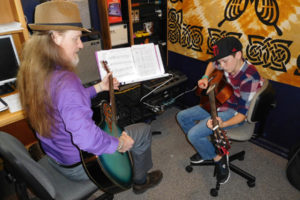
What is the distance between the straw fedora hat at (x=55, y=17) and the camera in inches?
45.4

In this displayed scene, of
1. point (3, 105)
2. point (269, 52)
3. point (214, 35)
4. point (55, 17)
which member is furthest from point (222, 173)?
point (3, 105)

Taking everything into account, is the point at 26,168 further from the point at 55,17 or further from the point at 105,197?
the point at 105,197

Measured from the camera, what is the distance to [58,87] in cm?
110

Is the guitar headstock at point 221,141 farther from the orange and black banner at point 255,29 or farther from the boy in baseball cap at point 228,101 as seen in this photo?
the orange and black banner at point 255,29

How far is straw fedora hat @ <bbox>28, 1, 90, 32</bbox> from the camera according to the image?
115 centimetres

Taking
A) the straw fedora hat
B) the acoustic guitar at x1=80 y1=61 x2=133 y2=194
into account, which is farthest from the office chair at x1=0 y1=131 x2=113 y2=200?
the straw fedora hat

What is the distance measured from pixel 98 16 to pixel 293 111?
7.68 ft

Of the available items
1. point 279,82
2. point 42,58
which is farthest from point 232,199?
point 42,58

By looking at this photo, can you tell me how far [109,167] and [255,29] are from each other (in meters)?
1.85

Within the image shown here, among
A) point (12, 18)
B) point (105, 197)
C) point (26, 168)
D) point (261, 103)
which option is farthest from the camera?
point (12, 18)

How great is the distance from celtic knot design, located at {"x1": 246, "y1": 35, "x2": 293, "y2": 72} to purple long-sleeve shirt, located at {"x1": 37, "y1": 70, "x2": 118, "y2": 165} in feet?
5.61

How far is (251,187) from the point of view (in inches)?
78.7

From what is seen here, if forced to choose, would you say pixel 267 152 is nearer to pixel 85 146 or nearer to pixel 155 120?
pixel 155 120

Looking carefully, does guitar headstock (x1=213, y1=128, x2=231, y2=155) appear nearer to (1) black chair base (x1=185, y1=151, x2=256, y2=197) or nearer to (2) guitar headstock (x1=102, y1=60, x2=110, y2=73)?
(1) black chair base (x1=185, y1=151, x2=256, y2=197)
